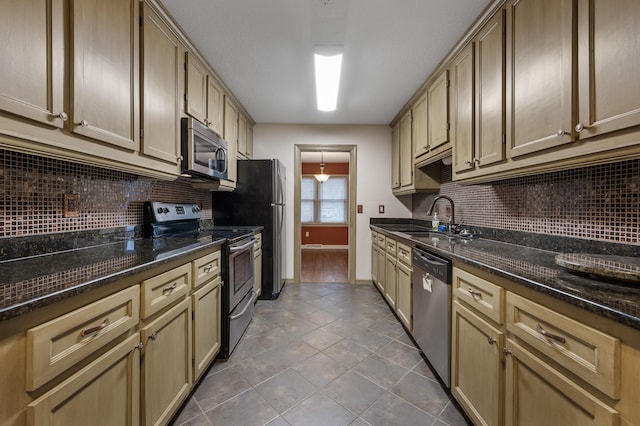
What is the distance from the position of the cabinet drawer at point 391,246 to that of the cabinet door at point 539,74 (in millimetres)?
1374

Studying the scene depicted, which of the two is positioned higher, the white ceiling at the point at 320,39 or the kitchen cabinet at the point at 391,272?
the white ceiling at the point at 320,39

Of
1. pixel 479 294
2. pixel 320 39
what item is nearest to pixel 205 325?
pixel 479 294

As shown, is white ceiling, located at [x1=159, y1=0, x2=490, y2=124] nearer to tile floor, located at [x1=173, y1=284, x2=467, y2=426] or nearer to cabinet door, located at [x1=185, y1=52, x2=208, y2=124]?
cabinet door, located at [x1=185, y1=52, x2=208, y2=124]

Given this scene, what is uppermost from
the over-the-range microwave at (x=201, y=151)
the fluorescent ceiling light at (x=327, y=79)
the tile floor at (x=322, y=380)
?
the fluorescent ceiling light at (x=327, y=79)

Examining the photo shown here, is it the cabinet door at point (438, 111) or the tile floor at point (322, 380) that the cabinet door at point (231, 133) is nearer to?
Result: the tile floor at point (322, 380)

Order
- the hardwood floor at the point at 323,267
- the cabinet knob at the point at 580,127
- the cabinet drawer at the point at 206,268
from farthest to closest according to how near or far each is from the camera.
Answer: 1. the hardwood floor at the point at 323,267
2. the cabinet drawer at the point at 206,268
3. the cabinet knob at the point at 580,127

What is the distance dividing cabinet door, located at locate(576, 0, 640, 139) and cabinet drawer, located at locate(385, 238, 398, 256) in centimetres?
170

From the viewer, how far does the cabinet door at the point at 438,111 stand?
2162 mm

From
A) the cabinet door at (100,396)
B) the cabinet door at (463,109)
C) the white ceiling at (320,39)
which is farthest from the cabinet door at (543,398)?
the white ceiling at (320,39)

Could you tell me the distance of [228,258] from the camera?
1.93 metres

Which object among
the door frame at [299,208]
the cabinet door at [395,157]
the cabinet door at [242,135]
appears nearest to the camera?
the cabinet door at [242,135]

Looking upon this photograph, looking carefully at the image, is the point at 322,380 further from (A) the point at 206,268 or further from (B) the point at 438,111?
(B) the point at 438,111

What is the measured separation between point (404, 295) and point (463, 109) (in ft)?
5.27

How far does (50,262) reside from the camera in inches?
41.9
